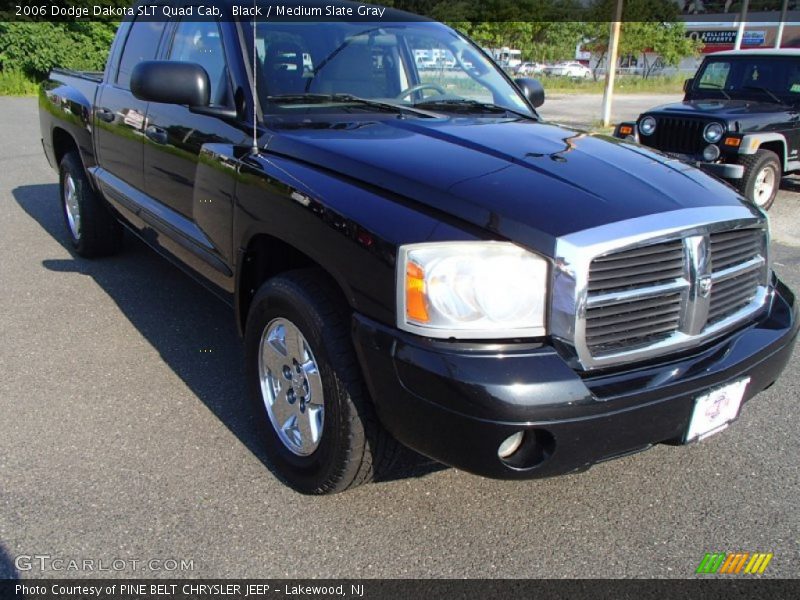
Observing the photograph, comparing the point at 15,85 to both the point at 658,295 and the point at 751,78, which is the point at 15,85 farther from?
the point at 658,295

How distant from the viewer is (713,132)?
26.2 feet

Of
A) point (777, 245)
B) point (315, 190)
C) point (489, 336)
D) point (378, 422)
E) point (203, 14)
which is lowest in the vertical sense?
point (777, 245)

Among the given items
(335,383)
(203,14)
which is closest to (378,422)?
(335,383)

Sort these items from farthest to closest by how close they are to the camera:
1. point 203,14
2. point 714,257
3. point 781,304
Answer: point 203,14
point 781,304
point 714,257

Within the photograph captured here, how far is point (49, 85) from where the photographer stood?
5.82 m

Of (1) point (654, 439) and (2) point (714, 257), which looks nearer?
(1) point (654, 439)

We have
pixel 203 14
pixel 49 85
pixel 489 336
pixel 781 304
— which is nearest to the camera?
pixel 489 336

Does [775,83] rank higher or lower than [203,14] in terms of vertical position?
lower

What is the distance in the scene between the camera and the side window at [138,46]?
4176 millimetres

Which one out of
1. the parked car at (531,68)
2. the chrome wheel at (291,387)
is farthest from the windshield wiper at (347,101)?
the parked car at (531,68)

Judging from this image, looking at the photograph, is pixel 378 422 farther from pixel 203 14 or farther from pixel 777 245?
pixel 777 245

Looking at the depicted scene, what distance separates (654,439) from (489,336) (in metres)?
0.65

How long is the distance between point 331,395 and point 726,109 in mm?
7657

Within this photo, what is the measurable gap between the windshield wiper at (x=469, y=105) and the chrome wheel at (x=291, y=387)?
1390 mm
